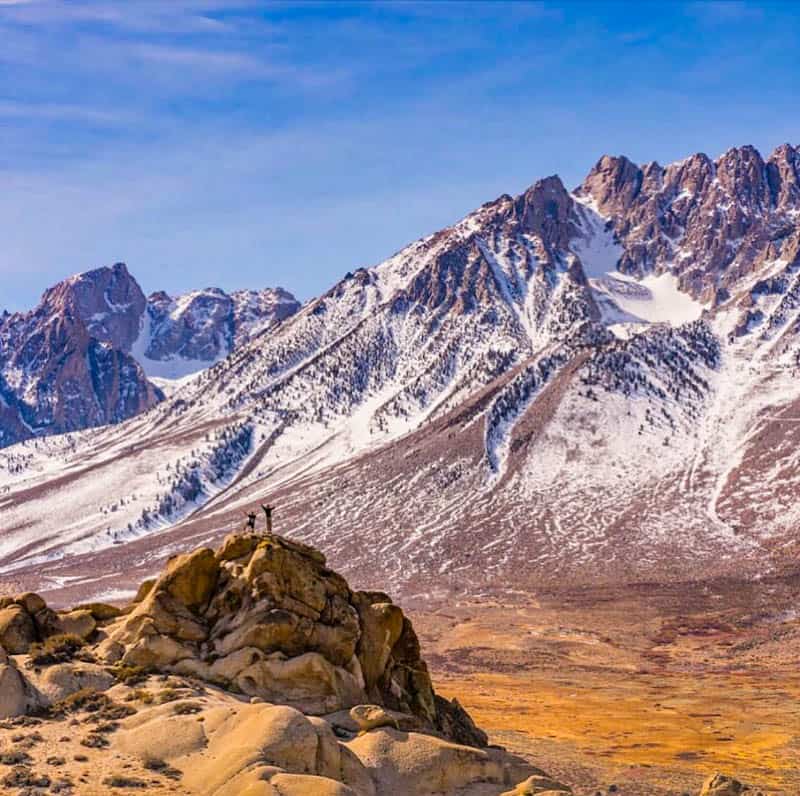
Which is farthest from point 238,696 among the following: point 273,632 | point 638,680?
point 638,680

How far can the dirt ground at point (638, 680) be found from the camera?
5341cm

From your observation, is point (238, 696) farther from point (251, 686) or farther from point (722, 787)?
point (722, 787)

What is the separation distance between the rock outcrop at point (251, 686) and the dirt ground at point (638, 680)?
36.1 feet

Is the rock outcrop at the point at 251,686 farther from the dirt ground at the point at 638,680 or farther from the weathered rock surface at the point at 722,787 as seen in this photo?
the dirt ground at the point at 638,680

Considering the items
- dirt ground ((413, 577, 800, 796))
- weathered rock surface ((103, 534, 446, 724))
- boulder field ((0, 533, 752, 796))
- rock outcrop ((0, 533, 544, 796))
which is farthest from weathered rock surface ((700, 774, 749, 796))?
weathered rock surface ((103, 534, 446, 724))

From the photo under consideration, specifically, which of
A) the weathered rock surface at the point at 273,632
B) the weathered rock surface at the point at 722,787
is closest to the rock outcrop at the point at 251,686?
the weathered rock surface at the point at 273,632

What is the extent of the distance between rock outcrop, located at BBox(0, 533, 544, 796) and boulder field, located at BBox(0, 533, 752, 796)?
0.17 feet

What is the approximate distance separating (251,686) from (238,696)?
66 cm

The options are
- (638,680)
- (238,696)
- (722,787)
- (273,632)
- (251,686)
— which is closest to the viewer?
(722,787)

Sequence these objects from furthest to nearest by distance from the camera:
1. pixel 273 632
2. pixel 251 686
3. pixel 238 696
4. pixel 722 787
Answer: pixel 273 632
pixel 251 686
pixel 238 696
pixel 722 787

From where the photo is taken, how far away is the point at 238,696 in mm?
33500

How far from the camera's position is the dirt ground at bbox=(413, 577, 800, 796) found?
53.4m

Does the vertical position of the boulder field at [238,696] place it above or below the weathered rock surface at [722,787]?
above

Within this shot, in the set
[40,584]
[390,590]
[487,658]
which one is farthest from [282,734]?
[40,584]
